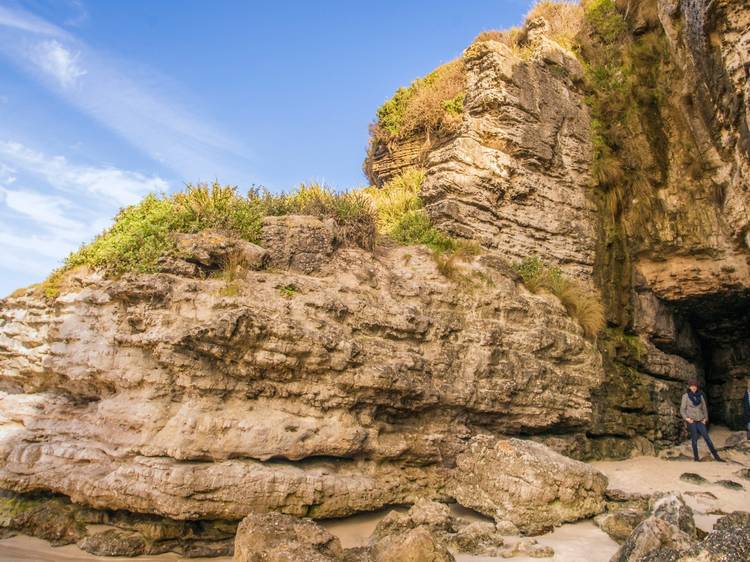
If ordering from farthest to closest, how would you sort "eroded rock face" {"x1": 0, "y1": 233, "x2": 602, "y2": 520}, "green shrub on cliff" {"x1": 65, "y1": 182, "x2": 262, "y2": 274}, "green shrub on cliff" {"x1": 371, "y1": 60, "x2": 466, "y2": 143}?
"green shrub on cliff" {"x1": 371, "y1": 60, "x2": 466, "y2": 143} < "green shrub on cliff" {"x1": 65, "y1": 182, "x2": 262, "y2": 274} < "eroded rock face" {"x1": 0, "y1": 233, "x2": 602, "y2": 520}

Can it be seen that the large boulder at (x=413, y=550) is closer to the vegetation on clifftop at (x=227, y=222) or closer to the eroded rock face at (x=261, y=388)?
the eroded rock face at (x=261, y=388)

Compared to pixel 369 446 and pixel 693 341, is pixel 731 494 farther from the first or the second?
pixel 693 341

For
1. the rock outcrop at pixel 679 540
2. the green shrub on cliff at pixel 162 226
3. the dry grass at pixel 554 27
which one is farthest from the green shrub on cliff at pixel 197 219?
the dry grass at pixel 554 27

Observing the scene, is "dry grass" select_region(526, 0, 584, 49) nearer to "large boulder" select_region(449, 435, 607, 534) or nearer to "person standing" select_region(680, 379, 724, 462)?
"person standing" select_region(680, 379, 724, 462)

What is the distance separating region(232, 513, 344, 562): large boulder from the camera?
5.13 m

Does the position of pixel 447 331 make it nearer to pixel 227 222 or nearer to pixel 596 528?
pixel 596 528

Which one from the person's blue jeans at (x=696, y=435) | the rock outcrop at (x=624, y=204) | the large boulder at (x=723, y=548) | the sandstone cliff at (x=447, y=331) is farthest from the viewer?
the rock outcrop at (x=624, y=204)

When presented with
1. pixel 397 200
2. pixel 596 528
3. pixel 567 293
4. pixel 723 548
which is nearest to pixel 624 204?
pixel 567 293

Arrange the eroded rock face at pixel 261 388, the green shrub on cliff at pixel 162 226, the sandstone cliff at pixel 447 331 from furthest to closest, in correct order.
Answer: the green shrub on cliff at pixel 162 226 → the sandstone cliff at pixel 447 331 → the eroded rock face at pixel 261 388

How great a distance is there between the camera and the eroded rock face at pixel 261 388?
6672 mm

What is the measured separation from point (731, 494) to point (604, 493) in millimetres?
2185

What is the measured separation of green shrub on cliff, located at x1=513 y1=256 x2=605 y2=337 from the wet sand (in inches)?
105

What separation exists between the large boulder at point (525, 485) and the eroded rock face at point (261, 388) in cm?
67

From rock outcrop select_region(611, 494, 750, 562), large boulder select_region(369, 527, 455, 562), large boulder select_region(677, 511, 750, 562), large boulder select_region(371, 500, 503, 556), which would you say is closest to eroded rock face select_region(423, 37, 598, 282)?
large boulder select_region(371, 500, 503, 556)
